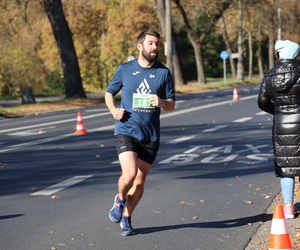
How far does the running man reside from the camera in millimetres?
6605

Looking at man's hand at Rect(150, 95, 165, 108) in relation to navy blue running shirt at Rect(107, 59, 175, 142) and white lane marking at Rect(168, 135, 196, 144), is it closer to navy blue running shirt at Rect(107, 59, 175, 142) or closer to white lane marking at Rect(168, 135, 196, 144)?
navy blue running shirt at Rect(107, 59, 175, 142)

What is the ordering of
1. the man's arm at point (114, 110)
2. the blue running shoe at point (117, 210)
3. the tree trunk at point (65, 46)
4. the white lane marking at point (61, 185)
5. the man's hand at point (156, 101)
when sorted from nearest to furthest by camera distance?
1. the man's hand at point (156, 101)
2. the man's arm at point (114, 110)
3. the blue running shoe at point (117, 210)
4. the white lane marking at point (61, 185)
5. the tree trunk at point (65, 46)

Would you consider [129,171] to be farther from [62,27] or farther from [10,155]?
[62,27]

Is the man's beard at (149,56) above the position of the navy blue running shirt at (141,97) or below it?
above

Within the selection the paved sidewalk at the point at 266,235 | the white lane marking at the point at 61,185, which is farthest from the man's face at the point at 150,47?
the white lane marking at the point at 61,185

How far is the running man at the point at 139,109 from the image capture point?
661cm

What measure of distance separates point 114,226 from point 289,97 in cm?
222

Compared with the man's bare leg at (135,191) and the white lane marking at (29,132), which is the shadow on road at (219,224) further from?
the white lane marking at (29,132)

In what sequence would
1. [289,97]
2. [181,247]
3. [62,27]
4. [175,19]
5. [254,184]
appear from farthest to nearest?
[175,19], [62,27], [254,184], [289,97], [181,247]

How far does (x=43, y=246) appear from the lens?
6.43 m

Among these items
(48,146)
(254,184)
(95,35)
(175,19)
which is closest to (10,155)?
(48,146)

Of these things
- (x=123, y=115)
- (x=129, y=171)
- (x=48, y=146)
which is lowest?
Result: (x=48, y=146)

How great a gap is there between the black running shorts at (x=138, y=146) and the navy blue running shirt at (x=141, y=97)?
41mm

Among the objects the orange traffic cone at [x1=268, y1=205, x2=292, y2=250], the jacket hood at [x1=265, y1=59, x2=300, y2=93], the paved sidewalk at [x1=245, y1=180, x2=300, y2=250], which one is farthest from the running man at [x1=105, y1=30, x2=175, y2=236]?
the orange traffic cone at [x1=268, y1=205, x2=292, y2=250]
